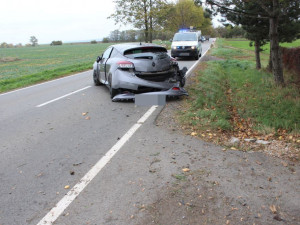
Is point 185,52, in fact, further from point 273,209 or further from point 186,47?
point 273,209

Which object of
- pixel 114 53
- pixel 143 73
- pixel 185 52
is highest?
pixel 114 53

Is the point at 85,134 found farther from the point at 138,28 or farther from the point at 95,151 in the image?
the point at 138,28

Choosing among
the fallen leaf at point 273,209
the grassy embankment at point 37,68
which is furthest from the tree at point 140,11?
the fallen leaf at point 273,209

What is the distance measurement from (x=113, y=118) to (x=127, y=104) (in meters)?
1.36

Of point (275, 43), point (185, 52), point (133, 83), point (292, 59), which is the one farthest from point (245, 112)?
point (185, 52)

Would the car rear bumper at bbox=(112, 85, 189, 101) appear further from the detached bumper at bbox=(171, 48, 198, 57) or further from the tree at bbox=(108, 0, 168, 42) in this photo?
the tree at bbox=(108, 0, 168, 42)

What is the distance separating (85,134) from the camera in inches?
210

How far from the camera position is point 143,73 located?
723cm

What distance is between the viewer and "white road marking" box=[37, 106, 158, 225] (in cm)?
287

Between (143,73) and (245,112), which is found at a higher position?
(143,73)

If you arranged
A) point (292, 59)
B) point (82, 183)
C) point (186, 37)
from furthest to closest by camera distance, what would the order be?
point (186, 37) < point (292, 59) < point (82, 183)

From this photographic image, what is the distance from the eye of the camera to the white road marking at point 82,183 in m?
2.87

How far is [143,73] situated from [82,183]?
423cm

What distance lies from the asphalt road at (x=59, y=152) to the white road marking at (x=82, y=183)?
0.06 meters
